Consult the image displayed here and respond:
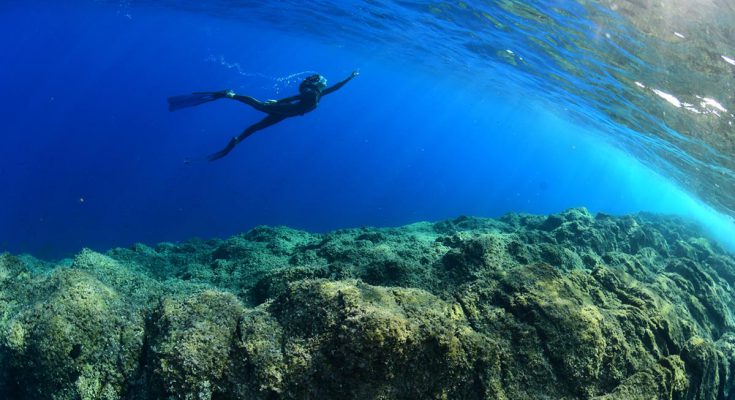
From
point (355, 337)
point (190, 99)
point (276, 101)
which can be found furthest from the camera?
point (276, 101)

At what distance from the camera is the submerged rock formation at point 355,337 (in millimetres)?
3484

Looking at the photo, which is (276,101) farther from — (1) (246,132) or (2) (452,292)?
(2) (452,292)

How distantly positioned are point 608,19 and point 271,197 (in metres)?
50.5

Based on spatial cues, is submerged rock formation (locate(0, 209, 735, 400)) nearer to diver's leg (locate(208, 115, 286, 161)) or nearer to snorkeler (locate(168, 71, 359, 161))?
diver's leg (locate(208, 115, 286, 161))

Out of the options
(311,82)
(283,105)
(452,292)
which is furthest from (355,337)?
(311,82)

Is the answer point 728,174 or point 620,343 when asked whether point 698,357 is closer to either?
point 620,343

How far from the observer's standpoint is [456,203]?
7694cm

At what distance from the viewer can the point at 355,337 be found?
11.3ft

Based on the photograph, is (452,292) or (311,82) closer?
(452,292)

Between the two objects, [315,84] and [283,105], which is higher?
[315,84]

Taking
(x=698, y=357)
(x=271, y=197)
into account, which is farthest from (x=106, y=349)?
(x=271, y=197)

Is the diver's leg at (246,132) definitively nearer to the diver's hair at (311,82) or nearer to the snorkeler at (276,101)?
the snorkeler at (276,101)

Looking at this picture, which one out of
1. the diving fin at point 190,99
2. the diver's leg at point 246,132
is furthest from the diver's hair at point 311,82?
the diving fin at point 190,99

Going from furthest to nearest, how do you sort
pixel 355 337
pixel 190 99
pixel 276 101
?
1. pixel 276 101
2. pixel 190 99
3. pixel 355 337
